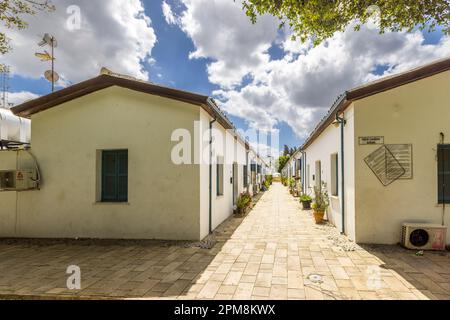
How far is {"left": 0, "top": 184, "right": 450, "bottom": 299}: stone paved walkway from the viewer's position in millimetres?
3592

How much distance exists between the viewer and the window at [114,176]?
6.84m

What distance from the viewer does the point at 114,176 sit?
6906mm

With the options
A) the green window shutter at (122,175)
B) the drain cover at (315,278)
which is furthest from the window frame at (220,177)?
the drain cover at (315,278)

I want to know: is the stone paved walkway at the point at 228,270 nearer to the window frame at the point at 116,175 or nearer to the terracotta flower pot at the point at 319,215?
the window frame at the point at 116,175

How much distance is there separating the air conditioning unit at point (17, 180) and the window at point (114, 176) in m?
1.91

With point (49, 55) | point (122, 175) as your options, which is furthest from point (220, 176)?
point (49, 55)

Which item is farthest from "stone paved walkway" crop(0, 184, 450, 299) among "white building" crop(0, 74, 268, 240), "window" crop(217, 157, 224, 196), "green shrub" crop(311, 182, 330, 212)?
"window" crop(217, 157, 224, 196)

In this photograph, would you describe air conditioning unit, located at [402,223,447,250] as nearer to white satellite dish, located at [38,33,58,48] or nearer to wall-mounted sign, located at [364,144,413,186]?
wall-mounted sign, located at [364,144,413,186]

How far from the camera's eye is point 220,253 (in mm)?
5414

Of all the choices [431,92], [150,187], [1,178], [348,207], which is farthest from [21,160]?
[431,92]

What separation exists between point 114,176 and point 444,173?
8.14 metres

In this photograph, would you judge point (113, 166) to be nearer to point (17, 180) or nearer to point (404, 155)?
point (17, 180)
